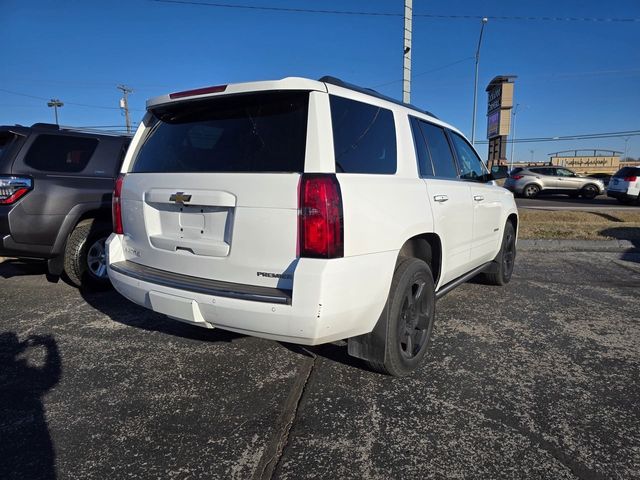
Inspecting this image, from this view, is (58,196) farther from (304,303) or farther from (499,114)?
(499,114)

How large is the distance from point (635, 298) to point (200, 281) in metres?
4.88

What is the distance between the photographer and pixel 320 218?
2199 mm

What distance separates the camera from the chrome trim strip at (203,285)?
7.47 ft

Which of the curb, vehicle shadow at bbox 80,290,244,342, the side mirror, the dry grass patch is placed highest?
the side mirror

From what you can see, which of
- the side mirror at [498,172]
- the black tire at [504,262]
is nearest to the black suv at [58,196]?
the side mirror at [498,172]

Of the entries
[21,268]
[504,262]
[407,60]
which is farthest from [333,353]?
[407,60]

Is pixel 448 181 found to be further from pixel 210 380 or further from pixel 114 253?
pixel 114 253

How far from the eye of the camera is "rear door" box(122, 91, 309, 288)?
2309mm

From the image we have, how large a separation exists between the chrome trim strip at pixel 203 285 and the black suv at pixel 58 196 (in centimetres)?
181

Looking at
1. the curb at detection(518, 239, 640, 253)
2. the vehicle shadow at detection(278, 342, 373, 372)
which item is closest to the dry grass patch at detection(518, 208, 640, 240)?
the curb at detection(518, 239, 640, 253)

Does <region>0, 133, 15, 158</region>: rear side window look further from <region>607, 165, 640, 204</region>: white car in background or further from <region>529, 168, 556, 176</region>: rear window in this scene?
<region>529, 168, 556, 176</region>: rear window

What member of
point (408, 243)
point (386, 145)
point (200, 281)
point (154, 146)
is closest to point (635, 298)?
point (408, 243)

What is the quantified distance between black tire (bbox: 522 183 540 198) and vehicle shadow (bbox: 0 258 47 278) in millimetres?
21675

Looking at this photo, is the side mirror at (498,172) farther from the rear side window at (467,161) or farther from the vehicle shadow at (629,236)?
the vehicle shadow at (629,236)
